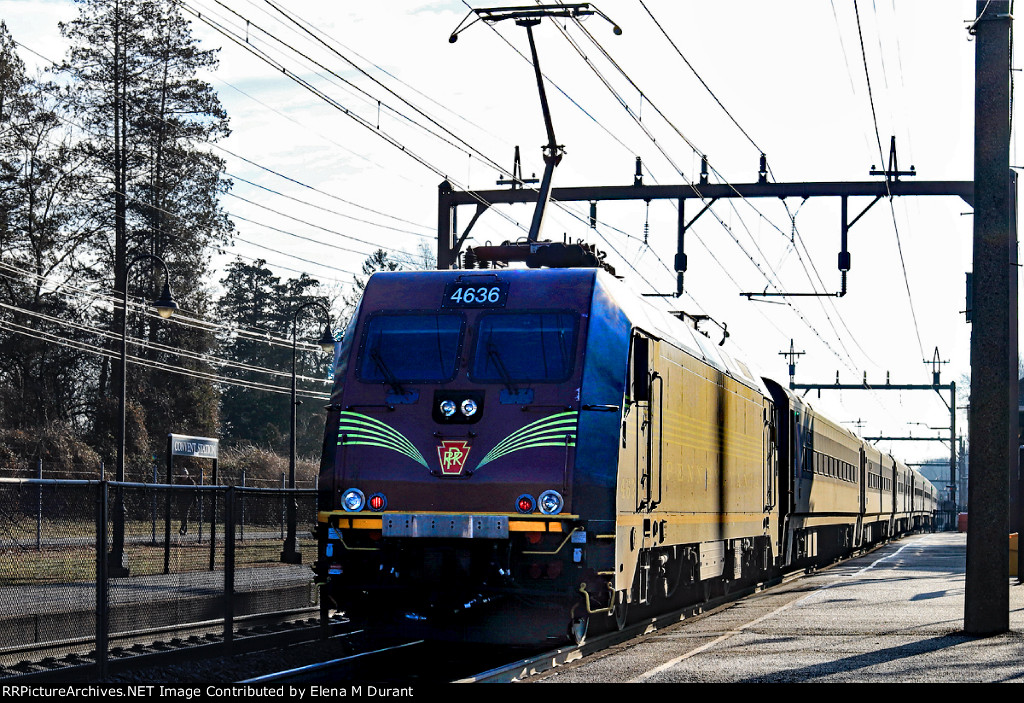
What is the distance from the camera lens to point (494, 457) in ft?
40.3

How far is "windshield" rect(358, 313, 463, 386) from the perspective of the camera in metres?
12.9

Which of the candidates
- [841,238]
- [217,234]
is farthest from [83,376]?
[841,238]

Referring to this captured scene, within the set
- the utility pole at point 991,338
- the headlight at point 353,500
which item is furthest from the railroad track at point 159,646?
the utility pole at point 991,338

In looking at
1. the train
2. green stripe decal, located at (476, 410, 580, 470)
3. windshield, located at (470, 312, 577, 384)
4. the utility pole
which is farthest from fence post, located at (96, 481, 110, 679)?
the utility pole

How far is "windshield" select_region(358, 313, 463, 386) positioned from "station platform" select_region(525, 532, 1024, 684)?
9.77 feet

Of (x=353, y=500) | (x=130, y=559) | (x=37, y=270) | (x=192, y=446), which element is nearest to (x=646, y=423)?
(x=353, y=500)

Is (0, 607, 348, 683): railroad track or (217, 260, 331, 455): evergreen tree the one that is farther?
(217, 260, 331, 455): evergreen tree

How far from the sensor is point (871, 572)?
2791 centimetres

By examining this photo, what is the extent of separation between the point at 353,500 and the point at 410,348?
156 cm

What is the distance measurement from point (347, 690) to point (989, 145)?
8613 millimetres

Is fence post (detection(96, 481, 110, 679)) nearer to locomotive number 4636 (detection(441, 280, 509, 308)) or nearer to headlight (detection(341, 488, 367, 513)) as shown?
headlight (detection(341, 488, 367, 513))

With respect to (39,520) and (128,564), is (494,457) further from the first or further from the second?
(39,520)

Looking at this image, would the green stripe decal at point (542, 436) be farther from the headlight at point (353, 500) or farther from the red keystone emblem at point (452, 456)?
the headlight at point (353, 500)

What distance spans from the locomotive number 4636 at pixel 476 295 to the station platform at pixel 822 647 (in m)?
3.42
